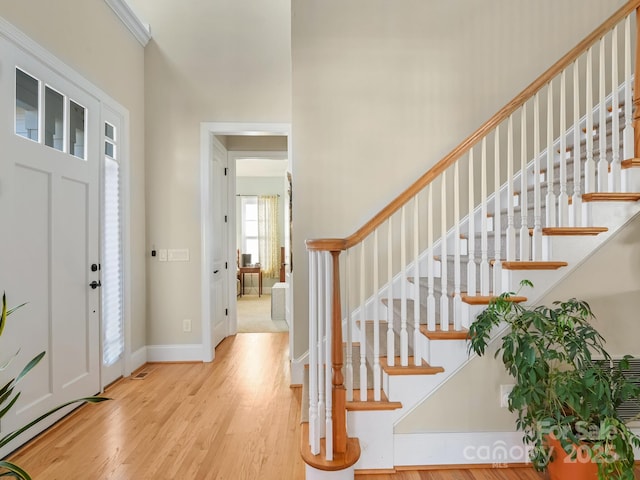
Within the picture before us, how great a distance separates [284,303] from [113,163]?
311cm

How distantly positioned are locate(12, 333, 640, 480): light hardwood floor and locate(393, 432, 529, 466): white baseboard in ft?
0.19

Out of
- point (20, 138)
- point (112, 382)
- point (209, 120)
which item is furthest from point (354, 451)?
point (209, 120)

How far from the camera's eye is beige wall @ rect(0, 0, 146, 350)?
7.20ft

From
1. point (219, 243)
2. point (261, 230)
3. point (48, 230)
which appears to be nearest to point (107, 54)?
point (48, 230)

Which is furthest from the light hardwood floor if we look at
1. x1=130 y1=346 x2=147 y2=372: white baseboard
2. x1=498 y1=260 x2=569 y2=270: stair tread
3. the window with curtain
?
the window with curtain

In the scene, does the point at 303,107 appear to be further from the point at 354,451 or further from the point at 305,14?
the point at 354,451

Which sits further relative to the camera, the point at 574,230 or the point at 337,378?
the point at 574,230

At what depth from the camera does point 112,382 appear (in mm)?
2947

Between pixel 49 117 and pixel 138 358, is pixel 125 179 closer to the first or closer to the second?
pixel 49 117

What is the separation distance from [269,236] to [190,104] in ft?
14.8

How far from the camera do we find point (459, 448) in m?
1.93

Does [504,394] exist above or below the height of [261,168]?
below

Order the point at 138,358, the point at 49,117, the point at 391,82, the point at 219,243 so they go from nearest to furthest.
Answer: the point at 49,117 < the point at 391,82 < the point at 138,358 < the point at 219,243

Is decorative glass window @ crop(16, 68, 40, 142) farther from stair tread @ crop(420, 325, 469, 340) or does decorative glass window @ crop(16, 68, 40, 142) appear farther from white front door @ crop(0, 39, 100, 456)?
stair tread @ crop(420, 325, 469, 340)
